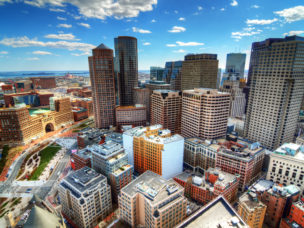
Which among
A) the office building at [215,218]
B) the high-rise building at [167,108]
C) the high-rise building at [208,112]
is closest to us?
the office building at [215,218]

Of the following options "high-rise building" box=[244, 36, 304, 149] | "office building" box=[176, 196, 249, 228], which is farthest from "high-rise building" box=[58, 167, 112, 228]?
"high-rise building" box=[244, 36, 304, 149]

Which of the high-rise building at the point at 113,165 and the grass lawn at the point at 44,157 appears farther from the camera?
the grass lawn at the point at 44,157

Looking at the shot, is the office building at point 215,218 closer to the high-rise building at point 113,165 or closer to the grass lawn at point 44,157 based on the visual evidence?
the high-rise building at point 113,165

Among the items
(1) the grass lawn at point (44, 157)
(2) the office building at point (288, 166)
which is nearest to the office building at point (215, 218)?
Result: (2) the office building at point (288, 166)

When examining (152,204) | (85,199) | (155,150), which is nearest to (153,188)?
(152,204)

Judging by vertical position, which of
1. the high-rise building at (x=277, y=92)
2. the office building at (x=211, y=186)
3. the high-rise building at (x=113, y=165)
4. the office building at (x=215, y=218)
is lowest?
the office building at (x=211, y=186)

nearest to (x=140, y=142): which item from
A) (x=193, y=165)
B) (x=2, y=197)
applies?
(x=193, y=165)
